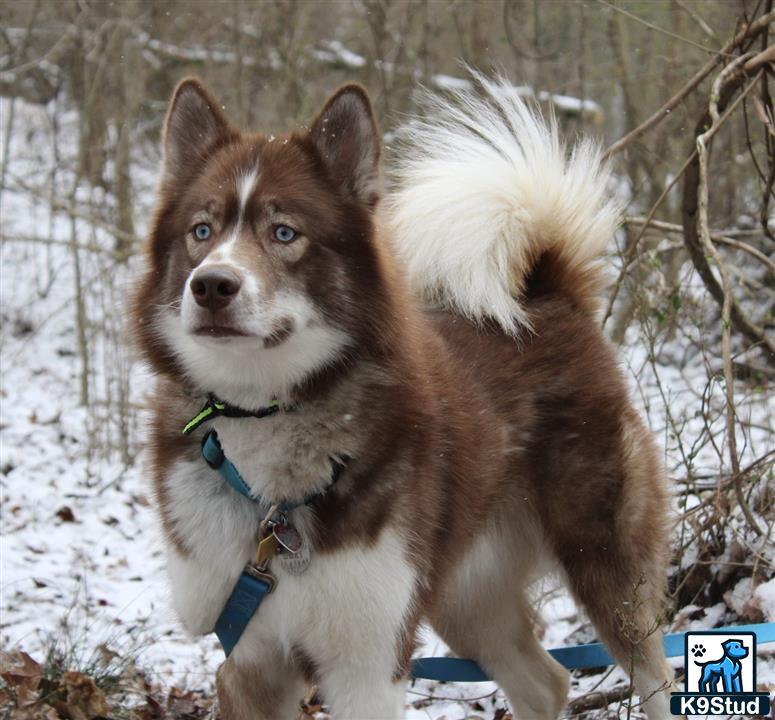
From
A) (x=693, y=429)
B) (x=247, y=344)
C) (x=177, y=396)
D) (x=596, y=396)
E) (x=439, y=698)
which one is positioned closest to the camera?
(x=247, y=344)

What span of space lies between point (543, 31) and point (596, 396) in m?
7.68

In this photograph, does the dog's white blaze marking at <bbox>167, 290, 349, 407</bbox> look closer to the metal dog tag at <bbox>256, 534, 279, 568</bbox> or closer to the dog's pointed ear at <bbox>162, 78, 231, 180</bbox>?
the metal dog tag at <bbox>256, 534, 279, 568</bbox>

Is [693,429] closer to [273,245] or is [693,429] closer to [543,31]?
[273,245]

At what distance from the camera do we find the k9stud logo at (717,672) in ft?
9.70

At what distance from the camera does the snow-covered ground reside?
3.83 metres

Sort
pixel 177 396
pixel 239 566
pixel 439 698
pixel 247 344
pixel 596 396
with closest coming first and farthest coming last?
1. pixel 247 344
2. pixel 239 566
3. pixel 177 396
4. pixel 596 396
5. pixel 439 698

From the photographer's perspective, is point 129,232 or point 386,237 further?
point 129,232

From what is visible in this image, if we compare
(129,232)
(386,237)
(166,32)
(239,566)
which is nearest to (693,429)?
(386,237)

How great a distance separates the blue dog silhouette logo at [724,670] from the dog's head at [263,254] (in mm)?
1449

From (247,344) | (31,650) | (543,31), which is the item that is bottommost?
(31,650)

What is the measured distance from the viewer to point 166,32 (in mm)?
9906

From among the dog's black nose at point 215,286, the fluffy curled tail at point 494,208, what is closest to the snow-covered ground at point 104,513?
the dog's black nose at point 215,286

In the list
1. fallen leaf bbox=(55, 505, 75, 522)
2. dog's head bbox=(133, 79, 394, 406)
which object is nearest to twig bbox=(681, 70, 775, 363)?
dog's head bbox=(133, 79, 394, 406)

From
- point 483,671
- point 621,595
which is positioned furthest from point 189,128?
point 483,671
